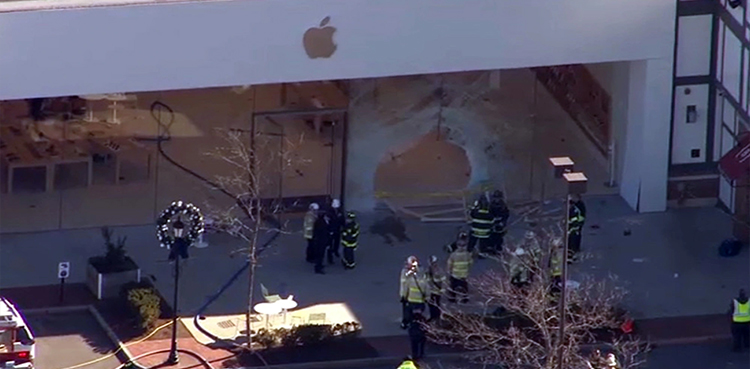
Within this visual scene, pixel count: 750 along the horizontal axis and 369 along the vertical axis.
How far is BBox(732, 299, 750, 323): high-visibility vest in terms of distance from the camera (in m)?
38.9

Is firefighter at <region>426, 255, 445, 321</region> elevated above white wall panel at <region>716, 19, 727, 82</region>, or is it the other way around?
white wall panel at <region>716, 19, 727, 82</region>

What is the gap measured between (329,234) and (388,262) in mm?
1425

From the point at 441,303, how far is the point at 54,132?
8462 mm

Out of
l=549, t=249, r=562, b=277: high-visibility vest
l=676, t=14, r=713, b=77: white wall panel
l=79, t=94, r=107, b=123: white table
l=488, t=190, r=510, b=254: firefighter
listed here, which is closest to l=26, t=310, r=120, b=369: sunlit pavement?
l=79, t=94, r=107, b=123: white table

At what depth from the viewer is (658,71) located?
4494cm

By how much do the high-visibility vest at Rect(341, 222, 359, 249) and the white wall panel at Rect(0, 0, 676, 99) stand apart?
8.76ft

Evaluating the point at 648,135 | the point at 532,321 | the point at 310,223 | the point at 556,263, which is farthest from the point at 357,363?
the point at 648,135

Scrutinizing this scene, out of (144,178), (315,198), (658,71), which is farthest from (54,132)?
(658,71)

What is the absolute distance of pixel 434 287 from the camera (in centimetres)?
3938

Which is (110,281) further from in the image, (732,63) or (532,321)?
(732,63)

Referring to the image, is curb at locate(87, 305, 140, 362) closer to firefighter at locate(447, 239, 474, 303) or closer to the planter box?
the planter box

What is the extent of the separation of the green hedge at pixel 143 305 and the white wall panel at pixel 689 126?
11458 millimetres

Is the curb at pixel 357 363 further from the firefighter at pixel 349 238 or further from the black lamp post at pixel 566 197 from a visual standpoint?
the black lamp post at pixel 566 197

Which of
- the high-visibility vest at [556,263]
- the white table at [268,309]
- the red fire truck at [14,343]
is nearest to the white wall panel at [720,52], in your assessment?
the high-visibility vest at [556,263]
